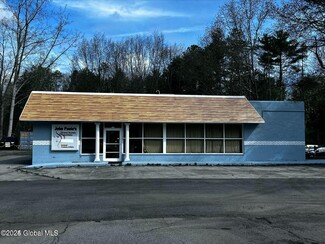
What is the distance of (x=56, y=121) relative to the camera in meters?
24.8

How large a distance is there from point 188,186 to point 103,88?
50.0 meters

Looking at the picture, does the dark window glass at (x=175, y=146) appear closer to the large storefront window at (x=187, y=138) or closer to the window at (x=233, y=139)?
the large storefront window at (x=187, y=138)

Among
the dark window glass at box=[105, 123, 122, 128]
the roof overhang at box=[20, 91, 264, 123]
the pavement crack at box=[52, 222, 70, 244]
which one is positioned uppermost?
the roof overhang at box=[20, 91, 264, 123]

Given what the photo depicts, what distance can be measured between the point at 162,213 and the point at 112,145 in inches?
686

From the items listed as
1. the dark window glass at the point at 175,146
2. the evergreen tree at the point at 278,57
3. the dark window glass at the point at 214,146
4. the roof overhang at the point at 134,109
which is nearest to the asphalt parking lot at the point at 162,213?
the roof overhang at the point at 134,109

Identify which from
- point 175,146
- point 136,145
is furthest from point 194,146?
point 136,145

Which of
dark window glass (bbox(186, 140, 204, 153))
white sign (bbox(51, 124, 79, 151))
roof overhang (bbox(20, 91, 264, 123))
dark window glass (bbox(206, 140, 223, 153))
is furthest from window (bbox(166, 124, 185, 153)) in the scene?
white sign (bbox(51, 124, 79, 151))

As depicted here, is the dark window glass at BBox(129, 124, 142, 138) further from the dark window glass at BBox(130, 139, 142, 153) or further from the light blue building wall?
the light blue building wall

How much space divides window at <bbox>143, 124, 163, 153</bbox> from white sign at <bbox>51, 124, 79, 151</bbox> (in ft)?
15.4

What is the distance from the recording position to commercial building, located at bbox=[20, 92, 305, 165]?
25.0 meters

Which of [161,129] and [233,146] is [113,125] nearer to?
[161,129]

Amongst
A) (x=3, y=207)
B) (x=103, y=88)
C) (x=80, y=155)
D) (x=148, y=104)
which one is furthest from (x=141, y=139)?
(x=103, y=88)

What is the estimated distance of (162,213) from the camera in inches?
356

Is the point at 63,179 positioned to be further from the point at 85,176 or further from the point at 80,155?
the point at 80,155
